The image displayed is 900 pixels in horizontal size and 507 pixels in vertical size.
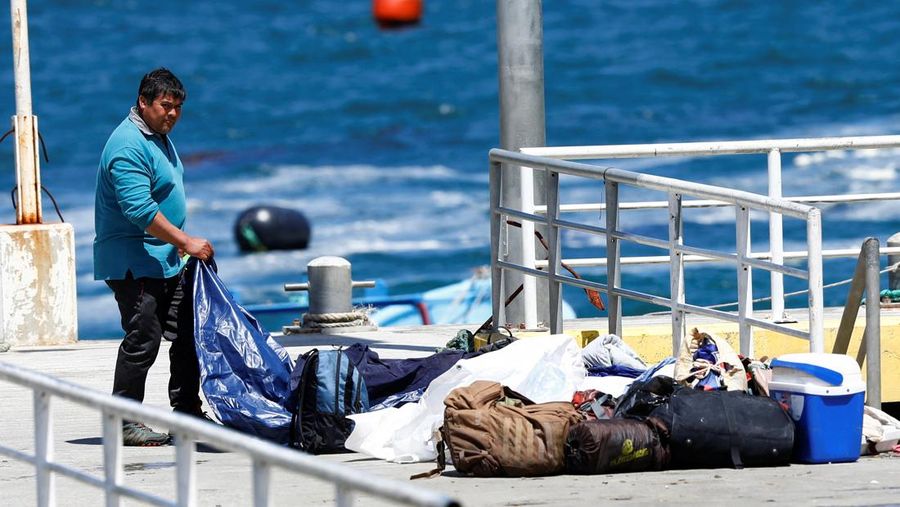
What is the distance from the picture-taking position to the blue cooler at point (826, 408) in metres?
6.60

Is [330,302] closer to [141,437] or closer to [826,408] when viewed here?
[141,437]

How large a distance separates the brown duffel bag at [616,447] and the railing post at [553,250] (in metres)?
2.09

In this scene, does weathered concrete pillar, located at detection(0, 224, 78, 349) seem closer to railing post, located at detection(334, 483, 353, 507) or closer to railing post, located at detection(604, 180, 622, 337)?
railing post, located at detection(604, 180, 622, 337)

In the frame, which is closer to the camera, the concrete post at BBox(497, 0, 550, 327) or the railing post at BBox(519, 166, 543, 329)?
the railing post at BBox(519, 166, 543, 329)

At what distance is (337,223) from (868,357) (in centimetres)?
3329

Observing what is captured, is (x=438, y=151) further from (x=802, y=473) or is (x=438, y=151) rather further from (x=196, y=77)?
(x=802, y=473)

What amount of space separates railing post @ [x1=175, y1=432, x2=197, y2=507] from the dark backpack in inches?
124

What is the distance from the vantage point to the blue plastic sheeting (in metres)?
7.14

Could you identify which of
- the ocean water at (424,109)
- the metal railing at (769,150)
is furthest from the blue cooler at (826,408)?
the ocean water at (424,109)

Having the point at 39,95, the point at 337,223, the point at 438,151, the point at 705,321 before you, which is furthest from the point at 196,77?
the point at 705,321

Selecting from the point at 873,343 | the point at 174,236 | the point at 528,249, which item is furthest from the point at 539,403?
the point at 528,249

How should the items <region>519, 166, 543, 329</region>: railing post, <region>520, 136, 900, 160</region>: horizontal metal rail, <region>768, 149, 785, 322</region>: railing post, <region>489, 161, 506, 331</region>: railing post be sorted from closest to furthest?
1. <region>768, 149, 785, 322</region>: railing post
2. <region>520, 136, 900, 160</region>: horizontal metal rail
3. <region>519, 166, 543, 329</region>: railing post
4. <region>489, 161, 506, 331</region>: railing post

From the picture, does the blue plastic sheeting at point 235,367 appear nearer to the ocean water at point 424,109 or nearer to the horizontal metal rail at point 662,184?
the horizontal metal rail at point 662,184

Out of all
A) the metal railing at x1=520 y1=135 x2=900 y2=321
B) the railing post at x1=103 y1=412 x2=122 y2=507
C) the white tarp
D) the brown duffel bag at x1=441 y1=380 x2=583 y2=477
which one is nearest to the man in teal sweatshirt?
the white tarp
